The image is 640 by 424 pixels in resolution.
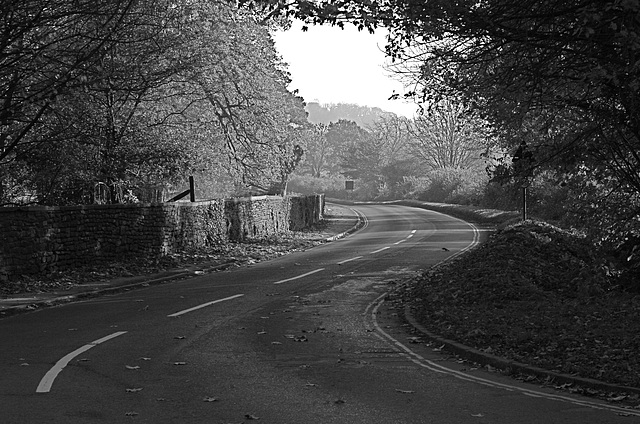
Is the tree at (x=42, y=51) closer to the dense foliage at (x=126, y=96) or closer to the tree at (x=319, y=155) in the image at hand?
the dense foliage at (x=126, y=96)

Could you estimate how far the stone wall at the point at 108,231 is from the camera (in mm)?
17920

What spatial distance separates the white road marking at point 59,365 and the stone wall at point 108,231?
7.26 m

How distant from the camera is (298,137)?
39.4 meters

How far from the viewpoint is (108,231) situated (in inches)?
842

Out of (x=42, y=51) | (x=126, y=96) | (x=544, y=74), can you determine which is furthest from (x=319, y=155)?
(x=544, y=74)

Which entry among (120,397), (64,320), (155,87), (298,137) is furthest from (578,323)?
(298,137)

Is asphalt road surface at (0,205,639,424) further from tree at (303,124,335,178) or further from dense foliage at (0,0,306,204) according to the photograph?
tree at (303,124,335,178)

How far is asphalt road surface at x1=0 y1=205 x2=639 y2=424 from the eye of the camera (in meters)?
7.17

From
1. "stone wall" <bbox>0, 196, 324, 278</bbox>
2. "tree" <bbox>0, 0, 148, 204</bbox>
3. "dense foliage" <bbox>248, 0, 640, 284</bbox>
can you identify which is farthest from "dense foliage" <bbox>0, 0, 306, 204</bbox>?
"dense foliage" <bbox>248, 0, 640, 284</bbox>

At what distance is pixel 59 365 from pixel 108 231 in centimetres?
1248

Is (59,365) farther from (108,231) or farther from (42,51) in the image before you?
(108,231)

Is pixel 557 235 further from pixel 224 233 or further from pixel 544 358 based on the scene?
pixel 544 358

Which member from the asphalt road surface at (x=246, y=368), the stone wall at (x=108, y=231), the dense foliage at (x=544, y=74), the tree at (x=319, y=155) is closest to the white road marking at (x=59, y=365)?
the asphalt road surface at (x=246, y=368)

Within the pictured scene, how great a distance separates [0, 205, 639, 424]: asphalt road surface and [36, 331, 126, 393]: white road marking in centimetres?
3
